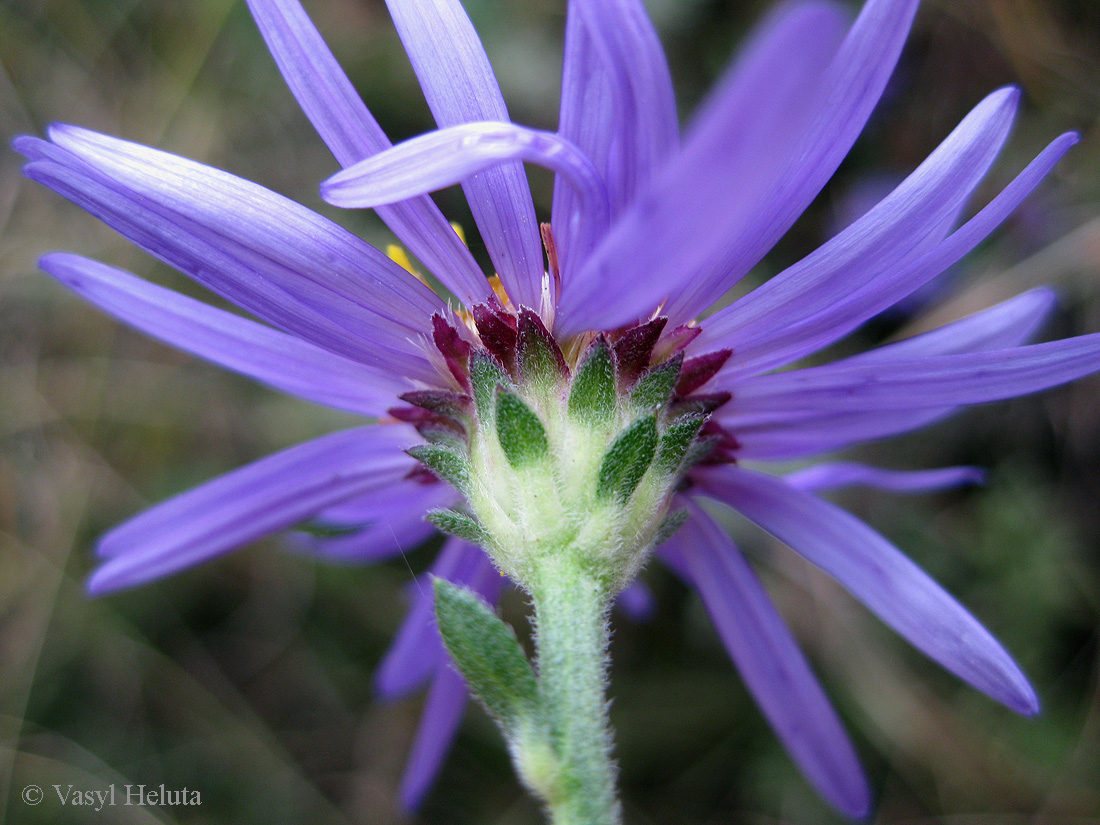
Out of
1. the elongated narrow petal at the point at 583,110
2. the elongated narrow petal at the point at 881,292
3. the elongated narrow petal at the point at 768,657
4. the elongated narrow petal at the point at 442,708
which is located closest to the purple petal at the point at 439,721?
the elongated narrow petal at the point at 442,708

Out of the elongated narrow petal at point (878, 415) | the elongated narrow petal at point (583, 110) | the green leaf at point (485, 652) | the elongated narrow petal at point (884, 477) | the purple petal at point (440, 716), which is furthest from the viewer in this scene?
the purple petal at point (440, 716)

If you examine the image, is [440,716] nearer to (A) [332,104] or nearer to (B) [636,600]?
(B) [636,600]

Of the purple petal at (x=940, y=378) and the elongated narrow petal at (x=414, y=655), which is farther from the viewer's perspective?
the elongated narrow petal at (x=414, y=655)

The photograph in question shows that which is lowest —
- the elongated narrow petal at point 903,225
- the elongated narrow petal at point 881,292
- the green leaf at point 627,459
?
the green leaf at point 627,459

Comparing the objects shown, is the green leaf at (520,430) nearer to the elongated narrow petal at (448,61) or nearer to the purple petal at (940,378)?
the elongated narrow petal at (448,61)

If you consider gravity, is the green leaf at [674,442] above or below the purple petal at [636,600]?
below

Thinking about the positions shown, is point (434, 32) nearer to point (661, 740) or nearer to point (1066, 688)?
point (661, 740)

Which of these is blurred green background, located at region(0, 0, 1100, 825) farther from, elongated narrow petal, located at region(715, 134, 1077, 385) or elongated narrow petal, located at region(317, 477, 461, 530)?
elongated narrow petal, located at region(715, 134, 1077, 385)
